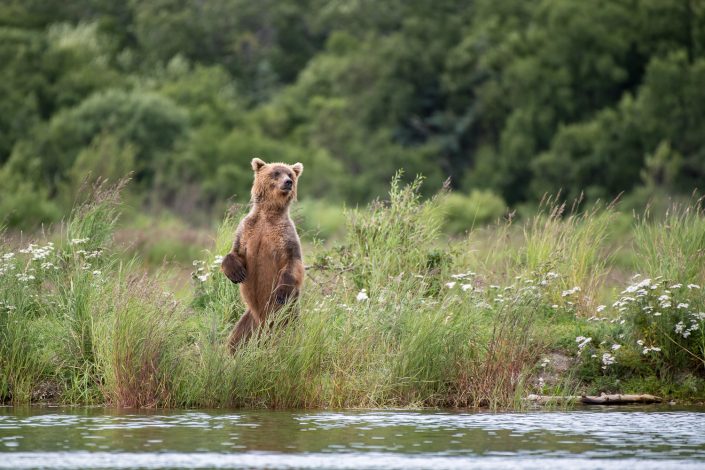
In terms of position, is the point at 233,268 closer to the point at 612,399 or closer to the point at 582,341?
the point at 582,341

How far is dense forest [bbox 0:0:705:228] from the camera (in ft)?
156

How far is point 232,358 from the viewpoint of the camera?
1176 cm

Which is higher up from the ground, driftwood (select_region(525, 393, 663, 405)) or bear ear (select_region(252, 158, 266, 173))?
bear ear (select_region(252, 158, 266, 173))

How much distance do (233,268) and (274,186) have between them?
96 cm

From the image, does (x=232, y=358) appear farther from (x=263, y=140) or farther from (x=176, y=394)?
(x=263, y=140)

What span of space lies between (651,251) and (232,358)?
489 cm

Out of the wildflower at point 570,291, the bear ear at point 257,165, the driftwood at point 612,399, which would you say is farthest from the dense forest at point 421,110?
the driftwood at point 612,399

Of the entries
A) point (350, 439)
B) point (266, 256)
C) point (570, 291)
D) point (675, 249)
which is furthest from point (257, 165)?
point (675, 249)

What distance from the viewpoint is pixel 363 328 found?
12305 millimetres

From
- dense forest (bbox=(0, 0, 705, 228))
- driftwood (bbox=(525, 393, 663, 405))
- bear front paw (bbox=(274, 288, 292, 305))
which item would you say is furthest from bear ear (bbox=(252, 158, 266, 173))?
dense forest (bbox=(0, 0, 705, 228))

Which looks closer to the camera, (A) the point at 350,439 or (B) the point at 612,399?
(A) the point at 350,439

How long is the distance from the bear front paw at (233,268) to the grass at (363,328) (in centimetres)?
45

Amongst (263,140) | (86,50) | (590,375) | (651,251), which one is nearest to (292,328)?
(590,375)

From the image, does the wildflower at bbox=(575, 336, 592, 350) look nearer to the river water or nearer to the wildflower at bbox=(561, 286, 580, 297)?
the wildflower at bbox=(561, 286, 580, 297)
